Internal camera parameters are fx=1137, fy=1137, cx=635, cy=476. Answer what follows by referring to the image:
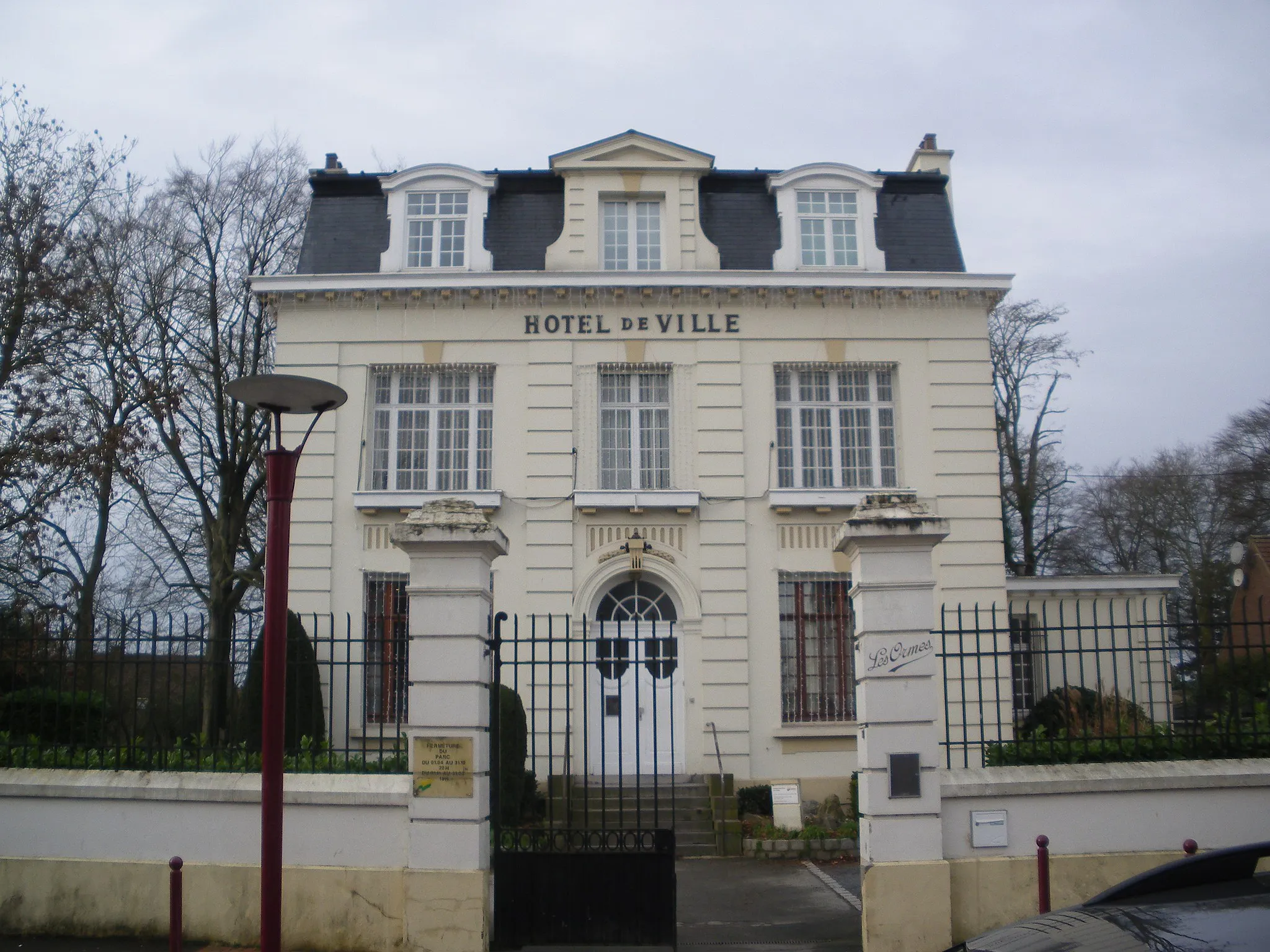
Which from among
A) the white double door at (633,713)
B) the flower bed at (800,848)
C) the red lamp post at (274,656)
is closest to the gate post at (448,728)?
the red lamp post at (274,656)

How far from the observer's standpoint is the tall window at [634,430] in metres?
19.3

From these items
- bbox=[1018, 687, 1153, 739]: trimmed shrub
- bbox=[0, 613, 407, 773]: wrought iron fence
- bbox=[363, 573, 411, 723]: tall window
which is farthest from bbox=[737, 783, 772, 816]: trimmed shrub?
bbox=[0, 613, 407, 773]: wrought iron fence

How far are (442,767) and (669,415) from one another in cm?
1097

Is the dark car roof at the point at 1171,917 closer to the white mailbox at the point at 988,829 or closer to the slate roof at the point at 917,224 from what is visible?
the white mailbox at the point at 988,829

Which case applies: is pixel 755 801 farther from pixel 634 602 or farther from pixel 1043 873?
pixel 1043 873

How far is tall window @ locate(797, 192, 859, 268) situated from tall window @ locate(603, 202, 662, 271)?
2.55m

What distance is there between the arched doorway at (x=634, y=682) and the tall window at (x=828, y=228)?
256 inches

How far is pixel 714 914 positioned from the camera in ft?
37.4

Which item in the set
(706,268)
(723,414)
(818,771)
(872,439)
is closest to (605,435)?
(723,414)

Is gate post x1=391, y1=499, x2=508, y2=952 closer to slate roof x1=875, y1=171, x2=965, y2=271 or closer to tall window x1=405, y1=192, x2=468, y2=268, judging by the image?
tall window x1=405, y1=192, x2=468, y2=268

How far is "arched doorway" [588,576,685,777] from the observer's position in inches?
717

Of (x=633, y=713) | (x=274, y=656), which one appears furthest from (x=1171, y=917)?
(x=633, y=713)

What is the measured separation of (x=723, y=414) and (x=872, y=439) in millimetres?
2613

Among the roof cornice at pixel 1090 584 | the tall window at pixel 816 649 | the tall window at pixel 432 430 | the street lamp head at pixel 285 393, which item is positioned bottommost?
the tall window at pixel 816 649
